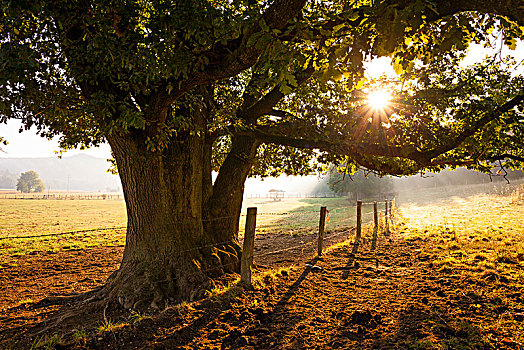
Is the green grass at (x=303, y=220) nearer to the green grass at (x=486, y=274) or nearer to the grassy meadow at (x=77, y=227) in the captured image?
the grassy meadow at (x=77, y=227)

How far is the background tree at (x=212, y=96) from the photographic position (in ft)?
10.6

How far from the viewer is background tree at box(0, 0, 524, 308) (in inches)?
128

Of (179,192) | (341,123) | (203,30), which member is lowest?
(179,192)

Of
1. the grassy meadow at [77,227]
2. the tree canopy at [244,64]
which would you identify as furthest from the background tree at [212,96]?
the grassy meadow at [77,227]

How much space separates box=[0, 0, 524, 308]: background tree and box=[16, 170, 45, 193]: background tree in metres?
165

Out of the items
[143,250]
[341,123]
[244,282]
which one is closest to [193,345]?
[244,282]

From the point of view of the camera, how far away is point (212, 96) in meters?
7.27

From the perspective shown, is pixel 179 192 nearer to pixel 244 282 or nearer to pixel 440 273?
pixel 244 282

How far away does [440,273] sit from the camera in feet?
22.6

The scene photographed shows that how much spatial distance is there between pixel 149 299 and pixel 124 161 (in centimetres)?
301

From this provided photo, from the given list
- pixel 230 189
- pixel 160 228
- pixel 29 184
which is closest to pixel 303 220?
pixel 230 189

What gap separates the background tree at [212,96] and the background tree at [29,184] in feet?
A: 541

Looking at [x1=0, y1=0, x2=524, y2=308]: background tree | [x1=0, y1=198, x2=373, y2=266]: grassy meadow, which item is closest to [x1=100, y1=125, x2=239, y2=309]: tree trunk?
[x1=0, y1=0, x2=524, y2=308]: background tree

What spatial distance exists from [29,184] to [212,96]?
170502mm
